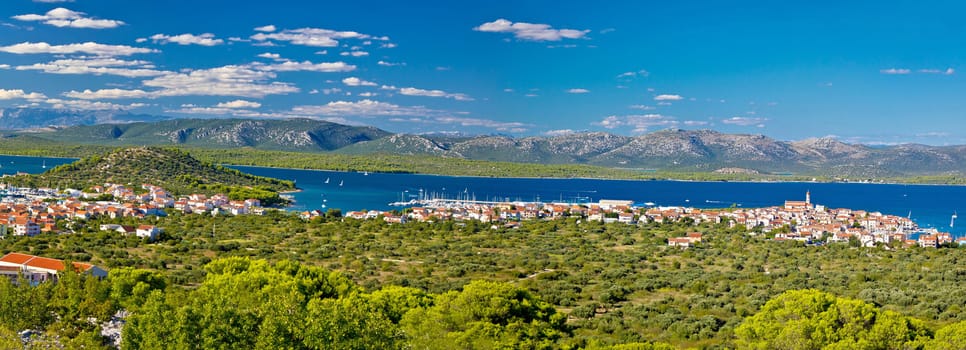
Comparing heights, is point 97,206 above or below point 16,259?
above

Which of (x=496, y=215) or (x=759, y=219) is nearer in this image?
(x=759, y=219)

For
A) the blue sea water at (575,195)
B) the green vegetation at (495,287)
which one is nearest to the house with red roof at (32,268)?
the green vegetation at (495,287)

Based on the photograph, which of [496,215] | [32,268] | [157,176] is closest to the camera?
[32,268]

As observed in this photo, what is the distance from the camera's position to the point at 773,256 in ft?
149

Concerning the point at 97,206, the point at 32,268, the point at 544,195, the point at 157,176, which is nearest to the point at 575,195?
the point at 544,195

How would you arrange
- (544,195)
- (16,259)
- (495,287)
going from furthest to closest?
(544,195), (16,259), (495,287)

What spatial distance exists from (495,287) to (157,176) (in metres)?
83.3

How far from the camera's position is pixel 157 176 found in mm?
94188

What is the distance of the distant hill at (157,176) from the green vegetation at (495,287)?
26.5 m

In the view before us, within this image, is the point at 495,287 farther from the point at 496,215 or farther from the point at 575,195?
the point at 575,195

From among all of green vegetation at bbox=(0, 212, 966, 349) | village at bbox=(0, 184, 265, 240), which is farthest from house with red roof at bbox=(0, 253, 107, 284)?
village at bbox=(0, 184, 265, 240)

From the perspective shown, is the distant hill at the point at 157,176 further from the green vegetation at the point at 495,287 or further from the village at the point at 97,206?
the green vegetation at the point at 495,287

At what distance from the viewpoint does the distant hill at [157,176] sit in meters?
83.0

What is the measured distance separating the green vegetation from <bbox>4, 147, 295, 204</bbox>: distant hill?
86.9 ft
